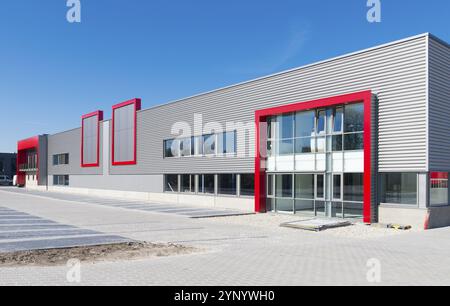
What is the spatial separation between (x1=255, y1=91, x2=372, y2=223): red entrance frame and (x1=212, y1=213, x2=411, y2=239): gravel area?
107 cm

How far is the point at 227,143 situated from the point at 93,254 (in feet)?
50.4

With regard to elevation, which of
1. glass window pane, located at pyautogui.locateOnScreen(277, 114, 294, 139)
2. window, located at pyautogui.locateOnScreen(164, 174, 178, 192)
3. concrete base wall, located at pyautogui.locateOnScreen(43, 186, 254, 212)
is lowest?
concrete base wall, located at pyautogui.locateOnScreen(43, 186, 254, 212)

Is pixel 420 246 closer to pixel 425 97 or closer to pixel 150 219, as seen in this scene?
pixel 425 97

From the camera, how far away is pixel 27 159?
2566 inches

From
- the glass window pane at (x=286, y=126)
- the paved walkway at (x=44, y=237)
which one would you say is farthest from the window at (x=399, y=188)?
the paved walkway at (x=44, y=237)

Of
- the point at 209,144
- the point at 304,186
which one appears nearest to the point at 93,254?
the point at 304,186

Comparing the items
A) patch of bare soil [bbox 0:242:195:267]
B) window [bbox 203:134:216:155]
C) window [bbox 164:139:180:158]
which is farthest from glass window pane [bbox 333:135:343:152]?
window [bbox 164:139:180:158]

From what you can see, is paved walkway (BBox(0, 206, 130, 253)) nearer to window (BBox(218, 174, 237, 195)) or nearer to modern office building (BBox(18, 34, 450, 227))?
modern office building (BBox(18, 34, 450, 227))

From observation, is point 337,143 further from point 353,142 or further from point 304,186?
point 304,186

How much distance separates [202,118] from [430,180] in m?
15.2

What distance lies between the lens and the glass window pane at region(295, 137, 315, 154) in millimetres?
19297

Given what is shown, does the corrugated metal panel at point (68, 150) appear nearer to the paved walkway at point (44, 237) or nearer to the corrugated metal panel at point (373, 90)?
the corrugated metal panel at point (373, 90)
